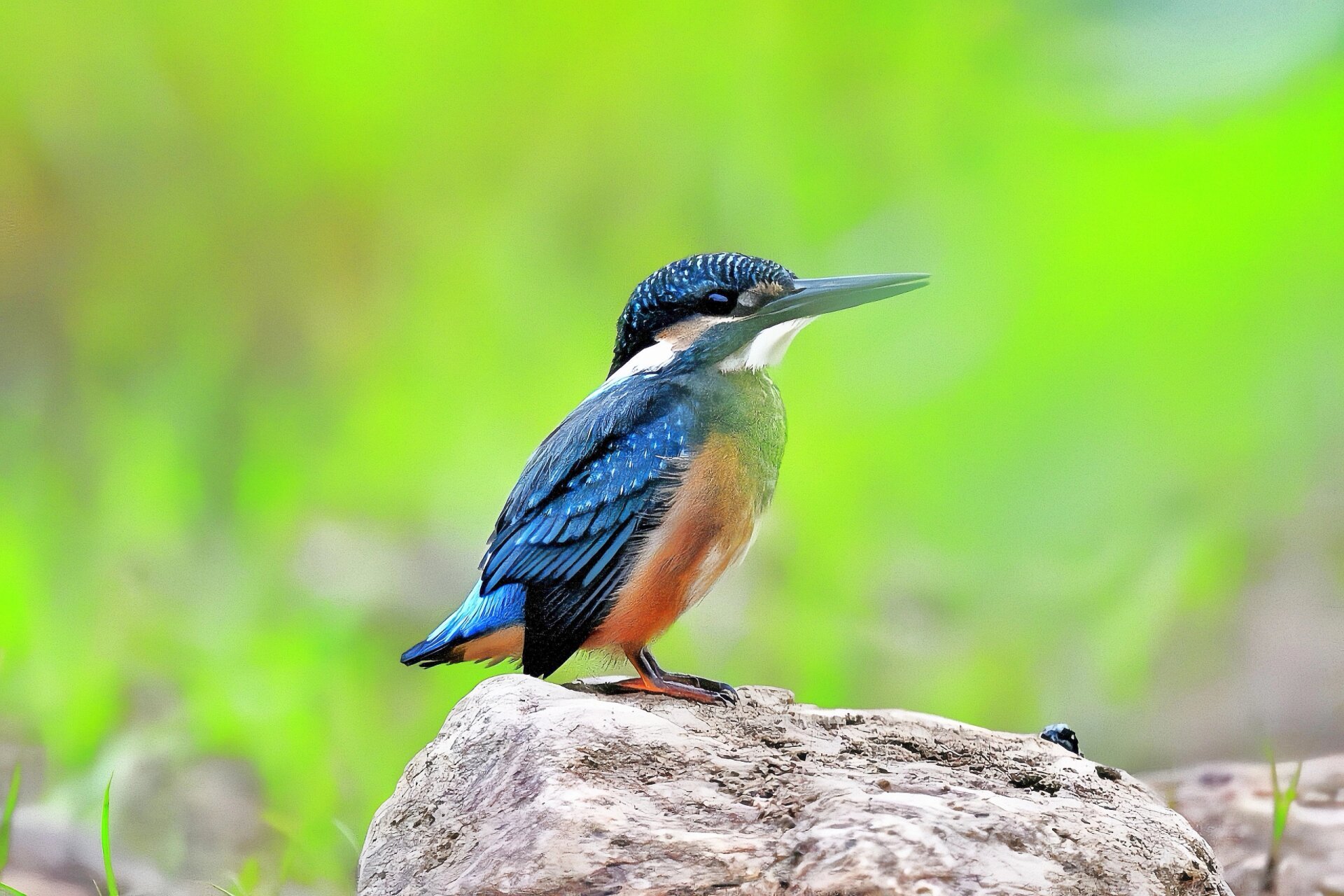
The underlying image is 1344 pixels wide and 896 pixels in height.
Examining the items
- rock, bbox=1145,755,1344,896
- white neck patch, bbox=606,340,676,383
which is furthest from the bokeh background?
white neck patch, bbox=606,340,676,383

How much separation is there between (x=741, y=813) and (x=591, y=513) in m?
0.88

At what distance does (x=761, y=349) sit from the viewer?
273 centimetres

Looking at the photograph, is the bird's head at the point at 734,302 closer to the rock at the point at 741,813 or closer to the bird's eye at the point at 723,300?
the bird's eye at the point at 723,300

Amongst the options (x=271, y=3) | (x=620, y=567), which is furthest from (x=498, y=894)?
(x=271, y=3)

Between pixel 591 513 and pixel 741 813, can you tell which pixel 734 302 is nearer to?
pixel 591 513

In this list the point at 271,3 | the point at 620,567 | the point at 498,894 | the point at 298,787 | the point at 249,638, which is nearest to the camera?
the point at 498,894

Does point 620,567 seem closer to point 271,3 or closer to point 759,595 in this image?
point 759,595

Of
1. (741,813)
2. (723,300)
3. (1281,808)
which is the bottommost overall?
(741,813)

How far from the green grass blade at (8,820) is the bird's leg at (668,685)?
6.37 ft

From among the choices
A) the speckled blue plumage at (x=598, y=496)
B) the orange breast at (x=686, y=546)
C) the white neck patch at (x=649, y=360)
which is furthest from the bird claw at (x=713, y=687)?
the white neck patch at (x=649, y=360)

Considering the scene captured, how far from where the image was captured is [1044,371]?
442 centimetres

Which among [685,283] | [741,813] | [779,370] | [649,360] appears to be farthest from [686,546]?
[779,370]

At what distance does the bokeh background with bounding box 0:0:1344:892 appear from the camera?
4.18 m

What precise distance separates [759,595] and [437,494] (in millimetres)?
1238
